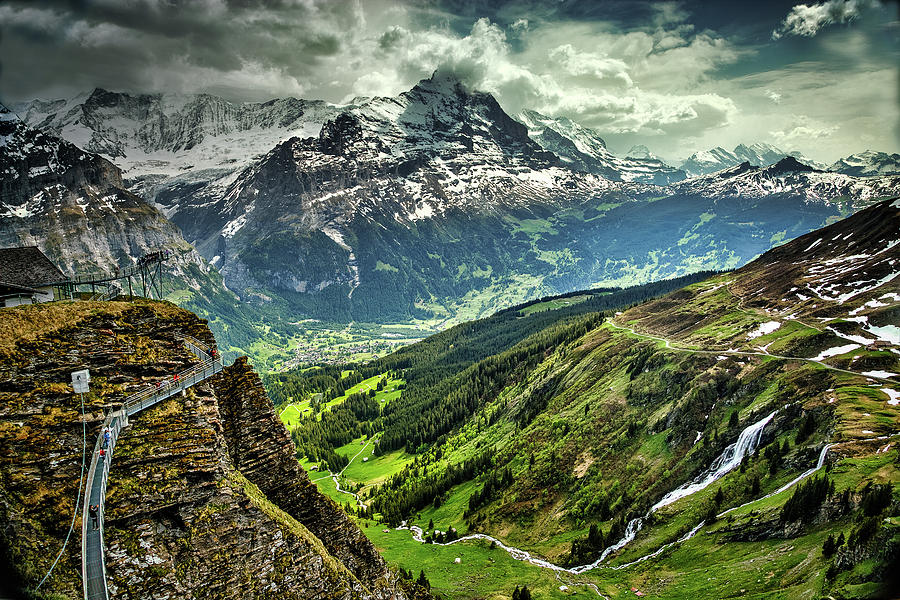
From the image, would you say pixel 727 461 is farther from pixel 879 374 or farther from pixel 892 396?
pixel 879 374

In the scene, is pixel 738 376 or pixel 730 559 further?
pixel 738 376

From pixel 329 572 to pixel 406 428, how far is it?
492 feet

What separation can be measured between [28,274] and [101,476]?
123 feet

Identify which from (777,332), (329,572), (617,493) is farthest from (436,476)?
(329,572)

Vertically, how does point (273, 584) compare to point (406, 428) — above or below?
above

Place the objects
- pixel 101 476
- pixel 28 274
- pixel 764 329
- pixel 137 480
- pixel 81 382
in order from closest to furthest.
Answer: pixel 101 476
pixel 137 480
pixel 81 382
pixel 28 274
pixel 764 329

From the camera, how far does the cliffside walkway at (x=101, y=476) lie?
18.9m

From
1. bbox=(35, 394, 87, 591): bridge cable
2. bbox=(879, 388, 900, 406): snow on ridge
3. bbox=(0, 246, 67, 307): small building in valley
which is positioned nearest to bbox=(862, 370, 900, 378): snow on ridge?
bbox=(879, 388, 900, 406): snow on ridge

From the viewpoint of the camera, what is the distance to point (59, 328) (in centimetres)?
2369

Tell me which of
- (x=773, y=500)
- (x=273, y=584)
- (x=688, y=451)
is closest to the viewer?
(x=273, y=584)

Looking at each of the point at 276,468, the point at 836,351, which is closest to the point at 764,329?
the point at 836,351

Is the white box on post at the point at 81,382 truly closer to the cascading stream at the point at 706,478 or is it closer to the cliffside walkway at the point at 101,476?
the cliffside walkway at the point at 101,476

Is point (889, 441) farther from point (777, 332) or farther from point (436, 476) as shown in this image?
point (436, 476)

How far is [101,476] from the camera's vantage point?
20.8 meters
